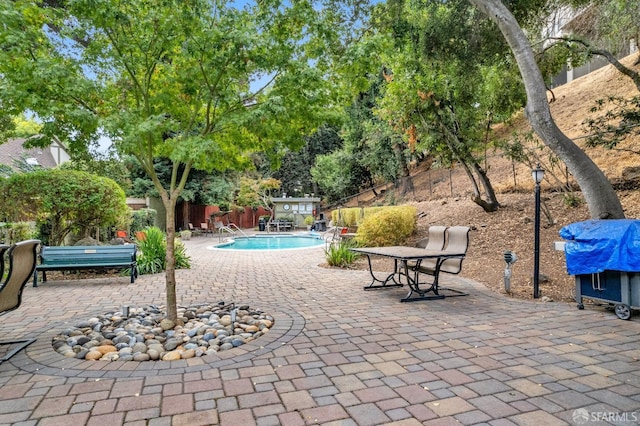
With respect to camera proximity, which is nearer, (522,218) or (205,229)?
(522,218)

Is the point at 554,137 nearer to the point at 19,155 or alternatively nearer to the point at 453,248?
the point at 453,248

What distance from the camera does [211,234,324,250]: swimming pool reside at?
16.2 metres

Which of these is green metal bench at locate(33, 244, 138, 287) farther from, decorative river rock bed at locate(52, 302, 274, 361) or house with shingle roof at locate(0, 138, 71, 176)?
house with shingle roof at locate(0, 138, 71, 176)

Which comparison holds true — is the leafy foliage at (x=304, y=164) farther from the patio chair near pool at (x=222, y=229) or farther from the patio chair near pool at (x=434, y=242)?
the patio chair near pool at (x=434, y=242)

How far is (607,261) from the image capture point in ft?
14.1

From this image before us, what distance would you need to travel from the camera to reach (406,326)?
4109 millimetres

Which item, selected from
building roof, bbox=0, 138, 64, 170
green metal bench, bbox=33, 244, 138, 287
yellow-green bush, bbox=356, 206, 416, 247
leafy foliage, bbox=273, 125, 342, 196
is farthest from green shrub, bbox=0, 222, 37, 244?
leafy foliage, bbox=273, 125, 342, 196

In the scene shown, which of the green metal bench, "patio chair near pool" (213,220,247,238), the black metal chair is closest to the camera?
the black metal chair

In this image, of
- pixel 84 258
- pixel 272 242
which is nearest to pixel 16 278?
pixel 84 258

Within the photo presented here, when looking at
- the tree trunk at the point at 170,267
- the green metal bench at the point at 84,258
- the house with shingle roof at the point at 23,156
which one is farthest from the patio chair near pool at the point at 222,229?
the tree trunk at the point at 170,267

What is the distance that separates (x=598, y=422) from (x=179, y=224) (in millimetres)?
23086

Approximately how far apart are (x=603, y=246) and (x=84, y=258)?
797 cm

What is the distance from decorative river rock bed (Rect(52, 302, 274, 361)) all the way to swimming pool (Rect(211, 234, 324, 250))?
10780mm

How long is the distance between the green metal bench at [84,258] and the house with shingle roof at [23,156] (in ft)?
32.7
